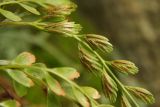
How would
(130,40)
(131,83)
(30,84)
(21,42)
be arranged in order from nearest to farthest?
(30,84), (21,42), (131,83), (130,40)

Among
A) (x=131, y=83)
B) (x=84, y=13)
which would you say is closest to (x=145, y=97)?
(x=131, y=83)

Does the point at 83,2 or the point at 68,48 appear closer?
the point at 68,48

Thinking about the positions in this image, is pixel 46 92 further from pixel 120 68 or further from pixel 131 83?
pixel 131 83

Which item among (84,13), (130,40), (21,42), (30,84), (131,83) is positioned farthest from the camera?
(84,13)

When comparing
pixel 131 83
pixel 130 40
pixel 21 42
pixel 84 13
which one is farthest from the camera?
pixel 84 13

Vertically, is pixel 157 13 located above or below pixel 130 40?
above

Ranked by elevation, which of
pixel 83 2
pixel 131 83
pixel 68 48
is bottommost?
pixel 131 83

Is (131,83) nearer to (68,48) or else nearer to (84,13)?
(68,48)

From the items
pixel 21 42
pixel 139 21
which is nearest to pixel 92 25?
pixel 139 21

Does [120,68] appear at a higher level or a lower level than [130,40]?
higher
